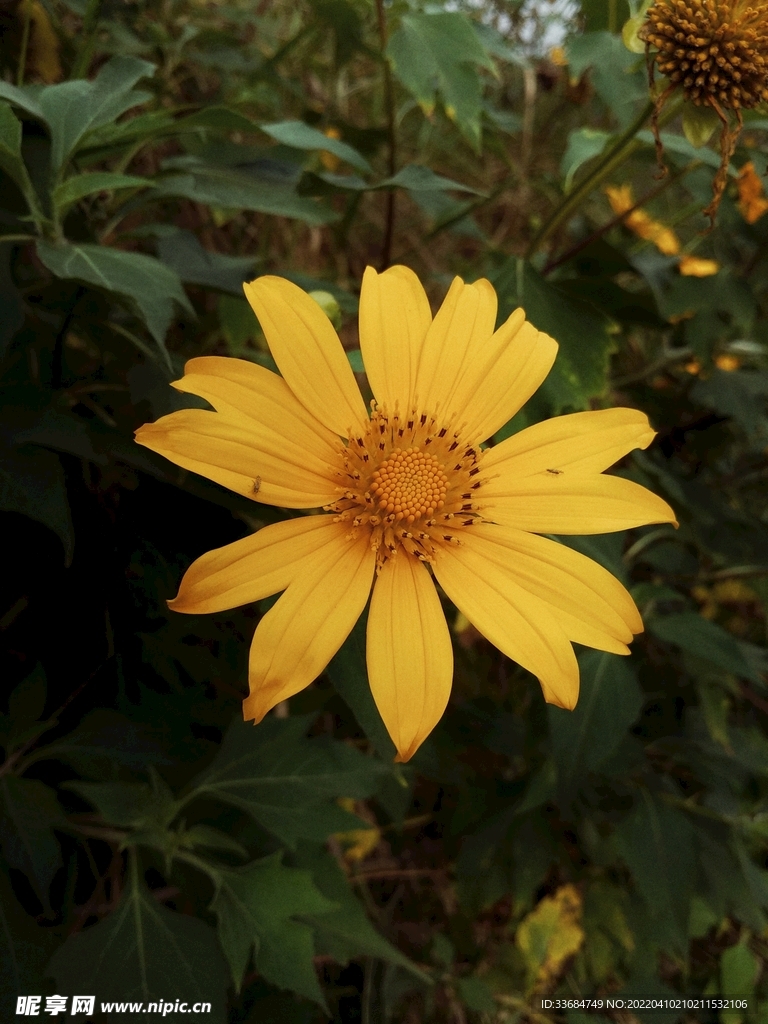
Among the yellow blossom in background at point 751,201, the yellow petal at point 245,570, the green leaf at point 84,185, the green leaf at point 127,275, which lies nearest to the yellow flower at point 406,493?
the yellow petal at point 245,570

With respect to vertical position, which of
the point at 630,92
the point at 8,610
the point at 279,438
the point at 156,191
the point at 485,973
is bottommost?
the point at 485,973

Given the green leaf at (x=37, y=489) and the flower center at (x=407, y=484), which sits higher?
the flower center at (x=407, y=484)

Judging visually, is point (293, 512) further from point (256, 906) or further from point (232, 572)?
point (256, 906)

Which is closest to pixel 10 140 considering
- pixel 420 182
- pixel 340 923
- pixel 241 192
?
pixel 241 192

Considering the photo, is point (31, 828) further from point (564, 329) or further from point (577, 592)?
point (564, 329)

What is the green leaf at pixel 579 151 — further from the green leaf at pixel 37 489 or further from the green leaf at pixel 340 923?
the green leaf at pixel 340 923

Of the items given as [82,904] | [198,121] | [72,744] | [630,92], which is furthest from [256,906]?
[630,92]

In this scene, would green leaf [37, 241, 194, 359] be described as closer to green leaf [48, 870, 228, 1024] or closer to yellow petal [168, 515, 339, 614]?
yellow petal [168, 515, 339, 614]

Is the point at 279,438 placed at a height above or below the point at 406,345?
below
